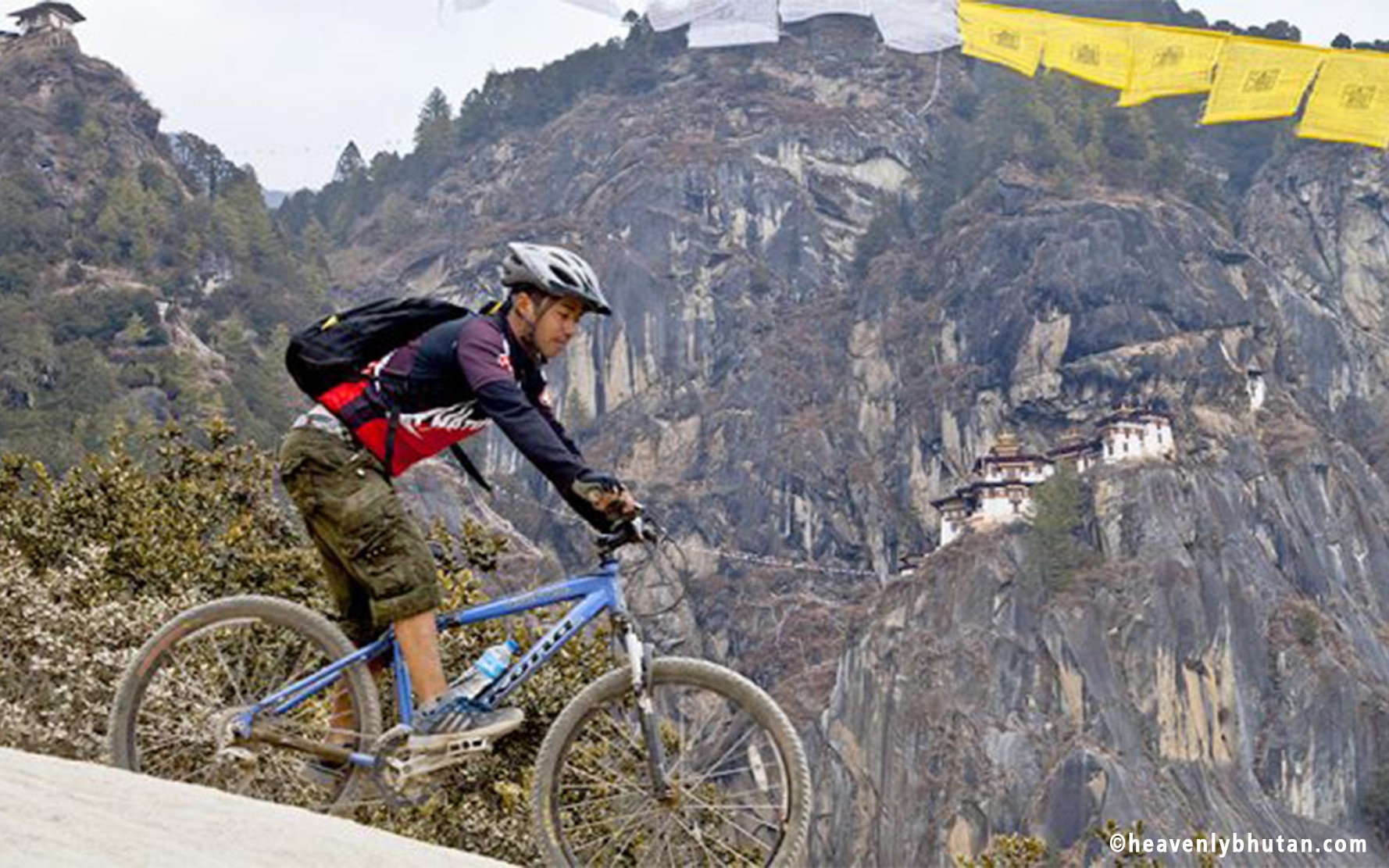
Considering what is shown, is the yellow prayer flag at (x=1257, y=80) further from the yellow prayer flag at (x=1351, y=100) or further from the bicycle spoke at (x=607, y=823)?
the bicycle spoke at (x=607, y=823)

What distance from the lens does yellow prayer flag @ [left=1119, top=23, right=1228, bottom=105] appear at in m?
22.0

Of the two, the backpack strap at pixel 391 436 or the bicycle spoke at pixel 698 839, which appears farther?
the backpack strap at pixel 391 436

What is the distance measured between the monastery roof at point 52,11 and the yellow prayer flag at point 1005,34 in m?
126

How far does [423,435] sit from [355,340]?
0.38m

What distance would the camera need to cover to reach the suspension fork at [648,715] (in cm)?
546

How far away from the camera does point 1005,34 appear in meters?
24.7

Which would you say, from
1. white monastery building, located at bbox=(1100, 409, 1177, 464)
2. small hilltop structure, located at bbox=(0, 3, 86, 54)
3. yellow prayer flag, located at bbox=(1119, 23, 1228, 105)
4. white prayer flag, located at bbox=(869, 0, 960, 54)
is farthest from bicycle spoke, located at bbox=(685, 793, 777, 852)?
small hilltop structure, located at bbox=(0, 3, 86, 54)

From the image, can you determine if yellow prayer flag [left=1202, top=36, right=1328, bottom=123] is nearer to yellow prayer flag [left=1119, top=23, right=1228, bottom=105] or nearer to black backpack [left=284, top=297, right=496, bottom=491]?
yellow prayer flag [left=1119, top=23, right=1228, bottom=105]

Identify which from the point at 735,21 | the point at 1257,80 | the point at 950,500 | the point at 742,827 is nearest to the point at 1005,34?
the point at 735,21

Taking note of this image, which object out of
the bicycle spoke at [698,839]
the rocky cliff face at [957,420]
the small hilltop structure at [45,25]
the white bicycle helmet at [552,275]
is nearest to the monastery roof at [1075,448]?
the rocky cliff face at [957,420]

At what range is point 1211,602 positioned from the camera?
96.4m

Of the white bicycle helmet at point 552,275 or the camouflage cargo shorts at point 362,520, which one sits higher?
the white bicycle helmet at point 552,275

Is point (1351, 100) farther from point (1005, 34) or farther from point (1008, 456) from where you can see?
point (1008, 456)

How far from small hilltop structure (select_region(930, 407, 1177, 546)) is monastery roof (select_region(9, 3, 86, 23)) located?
260ft
